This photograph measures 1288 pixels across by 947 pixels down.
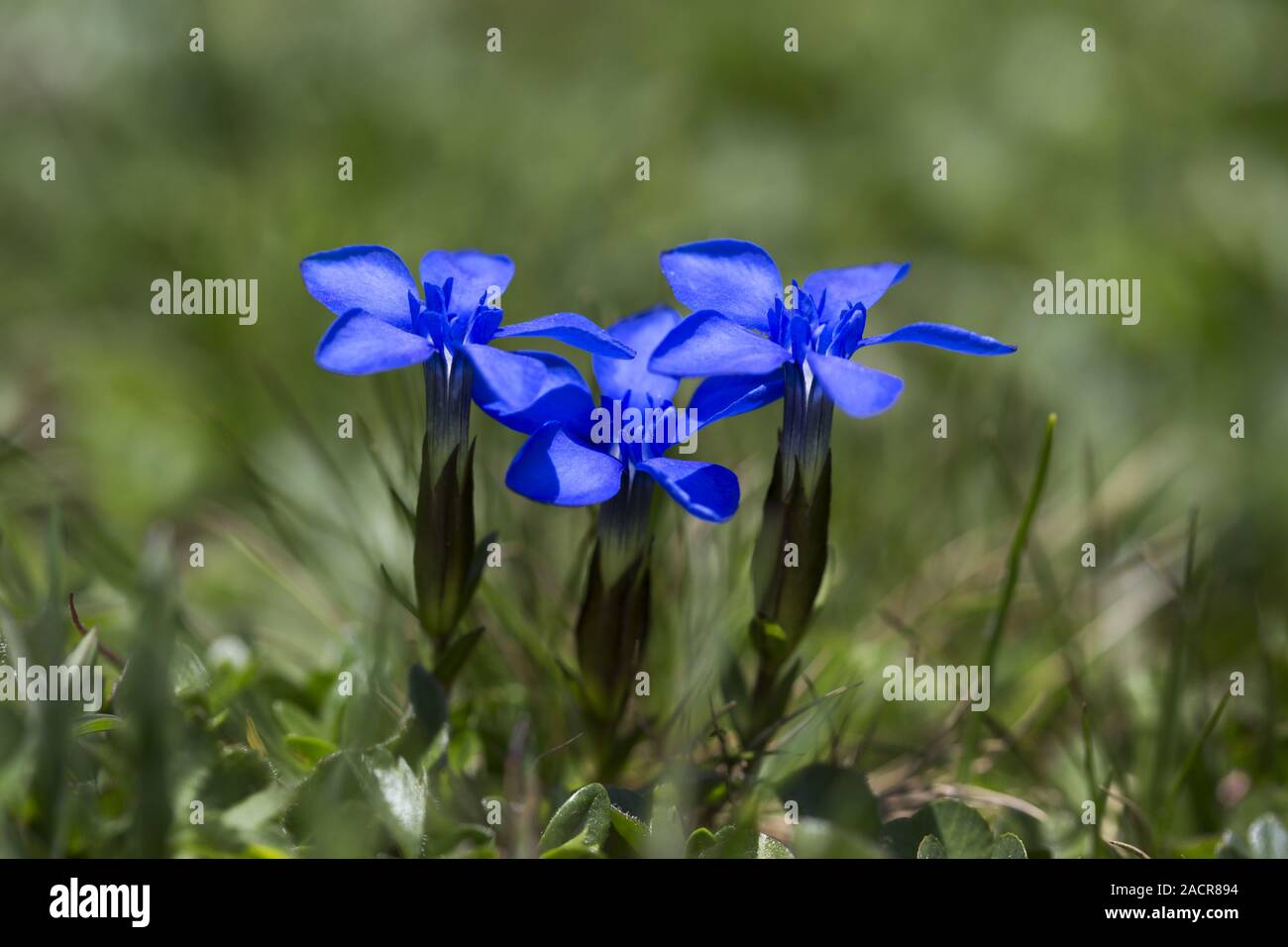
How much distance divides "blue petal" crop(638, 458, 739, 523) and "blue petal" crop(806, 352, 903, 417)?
0.65ft

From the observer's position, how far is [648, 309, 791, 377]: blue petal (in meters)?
1.61

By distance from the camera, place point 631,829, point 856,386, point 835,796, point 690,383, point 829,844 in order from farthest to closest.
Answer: point 690,383 → point 835,796 → point 631,829 → point 829,844 → point 856,386

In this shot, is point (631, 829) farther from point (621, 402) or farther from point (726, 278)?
point (726, 278)

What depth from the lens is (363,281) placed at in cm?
179

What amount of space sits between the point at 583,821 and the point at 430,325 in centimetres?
77

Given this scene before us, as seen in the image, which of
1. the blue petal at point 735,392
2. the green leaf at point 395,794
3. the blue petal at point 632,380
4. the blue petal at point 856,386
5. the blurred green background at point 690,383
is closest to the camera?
the blue petal at point 856,386

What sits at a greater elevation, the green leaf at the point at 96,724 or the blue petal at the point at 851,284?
the blue petal at the point at 851,284

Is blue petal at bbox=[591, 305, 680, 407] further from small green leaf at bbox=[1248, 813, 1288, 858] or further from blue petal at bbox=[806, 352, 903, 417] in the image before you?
small green leaf at bbox=[1248, 813, 1288, 858]

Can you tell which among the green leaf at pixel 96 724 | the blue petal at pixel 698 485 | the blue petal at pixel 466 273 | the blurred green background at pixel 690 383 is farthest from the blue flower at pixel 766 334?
the green leaf at pixel 96 724

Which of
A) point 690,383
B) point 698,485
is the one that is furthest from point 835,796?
point 690,383

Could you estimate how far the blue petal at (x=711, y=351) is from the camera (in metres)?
1.61

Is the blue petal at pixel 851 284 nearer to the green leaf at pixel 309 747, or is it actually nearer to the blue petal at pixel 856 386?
the blue petal at pixel 856 386

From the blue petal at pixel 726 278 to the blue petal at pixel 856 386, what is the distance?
9.6 inches
